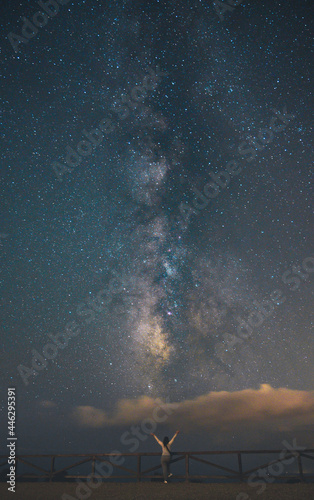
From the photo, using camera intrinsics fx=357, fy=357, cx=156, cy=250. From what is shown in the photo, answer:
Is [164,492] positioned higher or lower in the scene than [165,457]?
lower

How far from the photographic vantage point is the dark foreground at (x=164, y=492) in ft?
28.9

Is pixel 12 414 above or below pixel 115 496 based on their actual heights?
above

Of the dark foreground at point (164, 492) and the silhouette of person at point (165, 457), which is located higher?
the silhouette of person at point (165, 457)

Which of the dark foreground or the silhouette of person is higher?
the silhouette of person

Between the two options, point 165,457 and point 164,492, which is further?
point 165,457

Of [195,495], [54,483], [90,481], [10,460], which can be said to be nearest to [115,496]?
[195,495]

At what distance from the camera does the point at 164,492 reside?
381 inches

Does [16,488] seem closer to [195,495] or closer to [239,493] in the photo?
[195,495]

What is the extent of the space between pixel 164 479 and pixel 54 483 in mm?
3841

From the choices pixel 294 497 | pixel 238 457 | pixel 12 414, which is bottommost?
pixel 294 497

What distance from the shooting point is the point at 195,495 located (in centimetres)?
910

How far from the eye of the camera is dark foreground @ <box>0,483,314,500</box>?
8797 mm

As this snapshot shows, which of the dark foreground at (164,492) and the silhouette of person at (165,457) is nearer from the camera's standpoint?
the dark foreground at (164,492)

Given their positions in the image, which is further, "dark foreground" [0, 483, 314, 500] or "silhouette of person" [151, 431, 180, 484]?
"silhouette of person" [151, 431, 180, 484]
